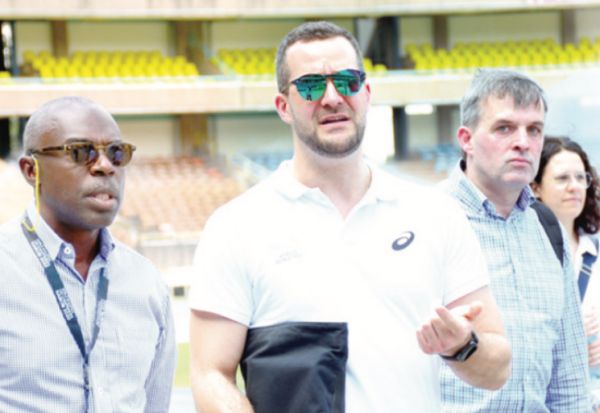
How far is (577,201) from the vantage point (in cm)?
482

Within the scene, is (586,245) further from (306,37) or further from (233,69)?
(233,69)

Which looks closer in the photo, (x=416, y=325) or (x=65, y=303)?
(x=416, y=325)

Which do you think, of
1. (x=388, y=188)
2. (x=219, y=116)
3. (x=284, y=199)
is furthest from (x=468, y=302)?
(x=219, y=116)

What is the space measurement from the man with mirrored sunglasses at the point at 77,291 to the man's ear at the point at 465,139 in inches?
46.6

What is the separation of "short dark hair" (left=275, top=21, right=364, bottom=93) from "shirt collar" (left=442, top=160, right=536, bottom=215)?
34.7 inches

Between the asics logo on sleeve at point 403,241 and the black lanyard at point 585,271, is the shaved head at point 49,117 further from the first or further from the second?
the black lanyard at point 585,271

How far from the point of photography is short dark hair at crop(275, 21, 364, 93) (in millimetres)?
3113

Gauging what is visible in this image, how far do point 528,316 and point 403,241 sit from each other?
2.98 ft

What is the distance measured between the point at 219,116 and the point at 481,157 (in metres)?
26.7

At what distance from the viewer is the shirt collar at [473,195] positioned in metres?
3.84

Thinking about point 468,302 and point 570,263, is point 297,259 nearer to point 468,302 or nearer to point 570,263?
point 468,302

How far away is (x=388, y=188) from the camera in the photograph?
3.07m

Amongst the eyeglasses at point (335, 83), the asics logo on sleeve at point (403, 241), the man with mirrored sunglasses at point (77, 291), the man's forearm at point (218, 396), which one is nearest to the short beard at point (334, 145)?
the eyeglasses at point (335, 83)

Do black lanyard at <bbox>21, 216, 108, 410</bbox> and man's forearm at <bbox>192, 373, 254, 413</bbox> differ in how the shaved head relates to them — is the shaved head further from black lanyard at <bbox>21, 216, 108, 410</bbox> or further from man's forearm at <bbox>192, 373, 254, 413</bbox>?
man's forearm at <bbox>192, 373, 254, 413</bbox>
